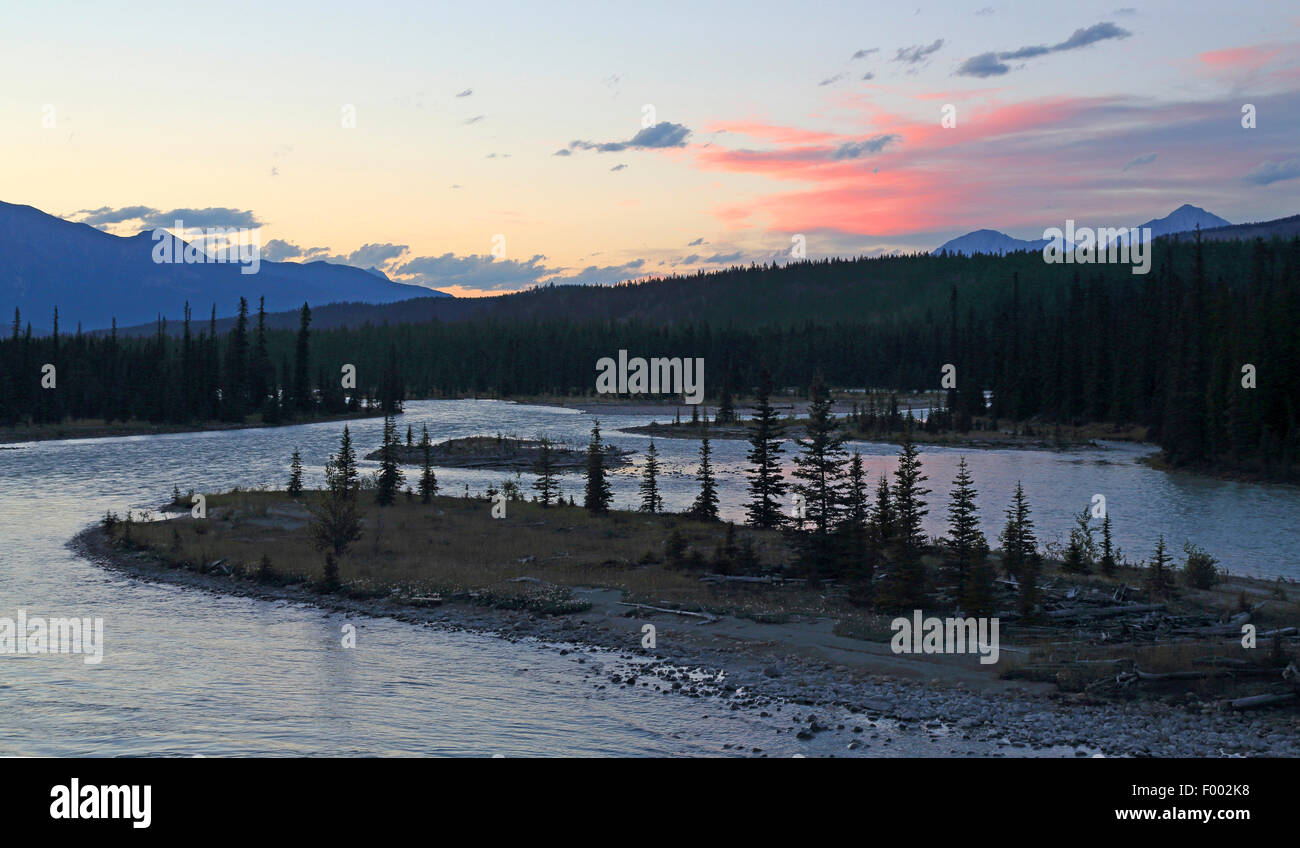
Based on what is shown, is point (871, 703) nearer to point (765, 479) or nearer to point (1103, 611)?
point (1103, 611)

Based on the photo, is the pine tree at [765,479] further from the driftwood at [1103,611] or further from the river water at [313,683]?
the driftwood at [1103,611]

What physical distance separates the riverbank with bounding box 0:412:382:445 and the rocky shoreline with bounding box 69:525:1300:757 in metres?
83.8

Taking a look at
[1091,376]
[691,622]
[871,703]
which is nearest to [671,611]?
[691,622]

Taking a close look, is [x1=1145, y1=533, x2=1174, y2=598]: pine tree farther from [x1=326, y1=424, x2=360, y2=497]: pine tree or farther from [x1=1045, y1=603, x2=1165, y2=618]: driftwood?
[x1=326, y1=424, x2=360, y2=497]: pine tree

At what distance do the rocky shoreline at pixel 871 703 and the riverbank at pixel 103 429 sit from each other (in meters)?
83.8

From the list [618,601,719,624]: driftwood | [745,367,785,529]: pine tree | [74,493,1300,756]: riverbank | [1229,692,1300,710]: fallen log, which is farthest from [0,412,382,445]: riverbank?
[1229,692,1300,710]: fallen log

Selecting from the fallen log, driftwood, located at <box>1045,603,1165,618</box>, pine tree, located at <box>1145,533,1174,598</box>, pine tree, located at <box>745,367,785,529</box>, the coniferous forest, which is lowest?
the fallen log

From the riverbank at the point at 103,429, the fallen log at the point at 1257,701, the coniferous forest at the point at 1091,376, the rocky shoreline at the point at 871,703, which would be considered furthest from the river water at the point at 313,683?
the riverbank at the point at 103,429

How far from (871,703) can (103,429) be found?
9999cm

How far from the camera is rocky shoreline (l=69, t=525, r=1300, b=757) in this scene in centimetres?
1617

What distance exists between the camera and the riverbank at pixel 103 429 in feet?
305

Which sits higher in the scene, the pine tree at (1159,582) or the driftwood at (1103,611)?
the pine tree at (1159,582)

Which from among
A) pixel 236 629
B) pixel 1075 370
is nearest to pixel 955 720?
pixel 236 629
